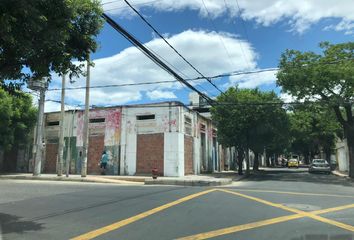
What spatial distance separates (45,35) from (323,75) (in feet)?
77.6

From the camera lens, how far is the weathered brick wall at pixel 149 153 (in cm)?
2978

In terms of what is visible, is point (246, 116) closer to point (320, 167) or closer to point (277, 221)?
point (320, 167)

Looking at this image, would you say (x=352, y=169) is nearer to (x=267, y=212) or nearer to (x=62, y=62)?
(x=267, y=212)

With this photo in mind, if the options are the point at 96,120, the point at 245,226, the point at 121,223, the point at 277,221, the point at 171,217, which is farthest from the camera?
the point at 96,120

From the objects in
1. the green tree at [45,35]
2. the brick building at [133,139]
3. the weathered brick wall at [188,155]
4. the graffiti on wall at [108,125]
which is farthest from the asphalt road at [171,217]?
the weathered brick wall at [188,155]

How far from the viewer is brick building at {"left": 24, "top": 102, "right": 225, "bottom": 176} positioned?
97.2 ft

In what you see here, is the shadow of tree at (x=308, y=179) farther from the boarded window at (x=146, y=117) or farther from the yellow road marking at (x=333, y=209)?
the yellow road marking at (x=333, y=209)

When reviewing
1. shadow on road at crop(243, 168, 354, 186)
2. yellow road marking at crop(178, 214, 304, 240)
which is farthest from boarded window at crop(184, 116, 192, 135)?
yellow road marking at crop(178, 214, 304, 240)

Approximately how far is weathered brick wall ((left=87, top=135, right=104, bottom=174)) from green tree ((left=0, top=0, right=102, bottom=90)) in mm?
22249

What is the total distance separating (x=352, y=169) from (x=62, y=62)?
28.0 meters

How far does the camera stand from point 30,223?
9023 millimetres

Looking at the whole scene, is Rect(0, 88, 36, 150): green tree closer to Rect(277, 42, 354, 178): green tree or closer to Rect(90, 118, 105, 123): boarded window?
Rect(90, 118, 105, 123): boarded window

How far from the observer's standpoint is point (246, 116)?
104ft

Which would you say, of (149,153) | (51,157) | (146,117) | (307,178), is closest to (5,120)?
(51,157)
